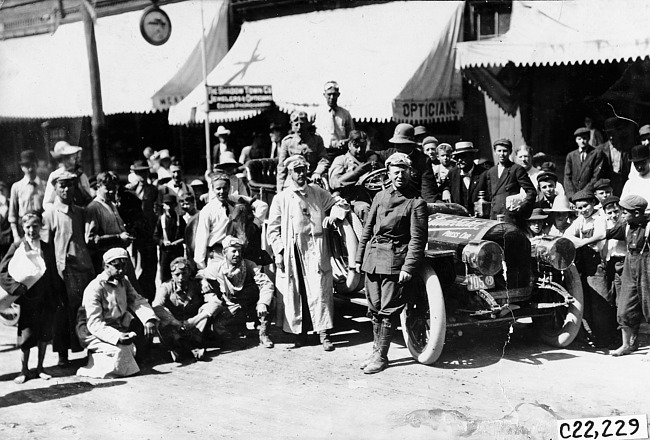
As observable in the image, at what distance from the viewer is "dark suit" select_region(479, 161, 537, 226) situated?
7202mm

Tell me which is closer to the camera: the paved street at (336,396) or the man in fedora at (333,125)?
the paved street at (336,396)

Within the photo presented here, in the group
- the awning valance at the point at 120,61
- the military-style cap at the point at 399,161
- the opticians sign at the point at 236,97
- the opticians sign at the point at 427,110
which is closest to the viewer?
the military-style cap at the point at 399,161

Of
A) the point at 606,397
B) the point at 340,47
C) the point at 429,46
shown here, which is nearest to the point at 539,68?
the point at 429,46

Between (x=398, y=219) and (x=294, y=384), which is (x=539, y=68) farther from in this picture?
(x=294, y=384)

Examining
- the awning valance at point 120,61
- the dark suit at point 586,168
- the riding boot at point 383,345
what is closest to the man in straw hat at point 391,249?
the riding boot at point 383,345

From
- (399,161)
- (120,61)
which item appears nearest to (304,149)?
(399,161)

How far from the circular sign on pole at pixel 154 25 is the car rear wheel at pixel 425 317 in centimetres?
656

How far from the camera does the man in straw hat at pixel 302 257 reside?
7230 mm

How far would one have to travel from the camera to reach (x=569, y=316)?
6.70 meters

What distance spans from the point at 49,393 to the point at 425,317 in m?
3.39

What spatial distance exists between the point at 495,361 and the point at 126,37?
10346mm

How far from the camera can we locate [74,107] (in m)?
12.4

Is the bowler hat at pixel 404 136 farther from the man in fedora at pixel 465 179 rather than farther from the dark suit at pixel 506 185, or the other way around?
the dark suit at pixel 506 185

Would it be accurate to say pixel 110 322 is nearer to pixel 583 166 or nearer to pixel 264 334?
pixel 264 334
